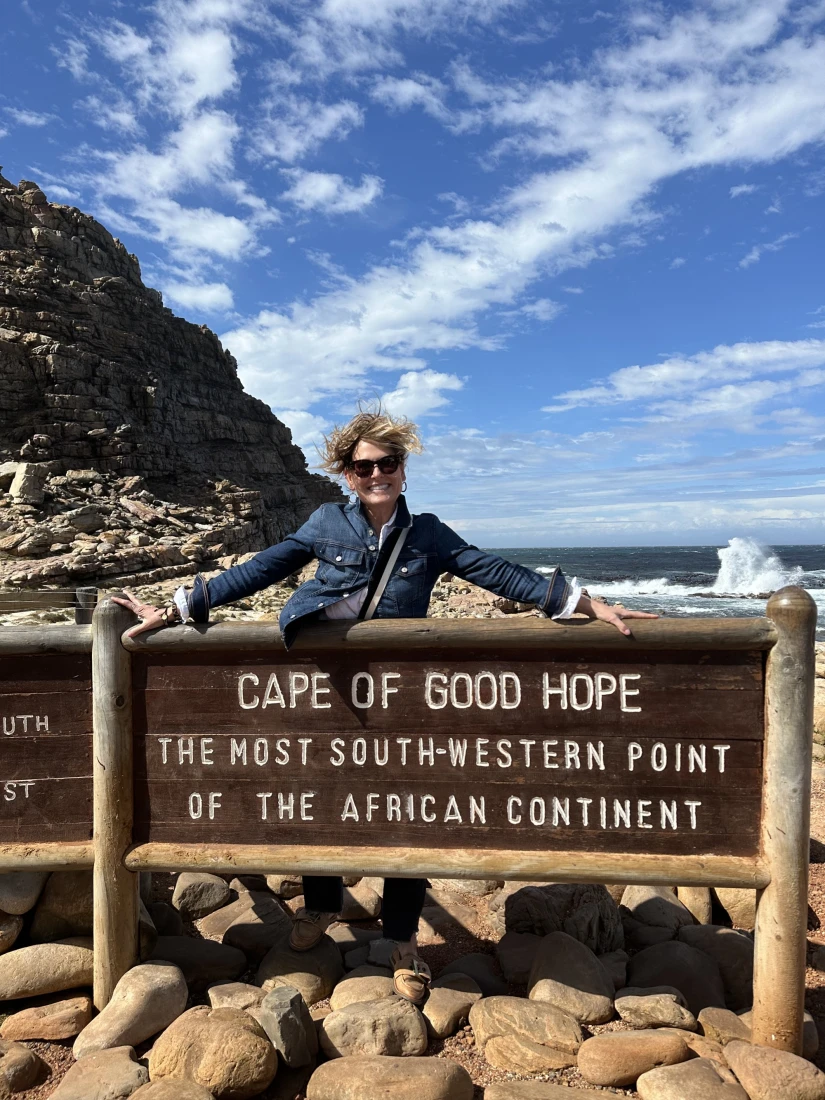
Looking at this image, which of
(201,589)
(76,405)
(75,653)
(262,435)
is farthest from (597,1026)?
(262,435)

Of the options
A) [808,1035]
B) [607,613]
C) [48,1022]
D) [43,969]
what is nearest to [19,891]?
[43,969]

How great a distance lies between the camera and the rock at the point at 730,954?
9.67ft

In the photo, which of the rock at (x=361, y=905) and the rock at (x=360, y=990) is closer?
the rock at (x=360, y=990)

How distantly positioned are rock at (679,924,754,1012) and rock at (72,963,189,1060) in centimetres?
236

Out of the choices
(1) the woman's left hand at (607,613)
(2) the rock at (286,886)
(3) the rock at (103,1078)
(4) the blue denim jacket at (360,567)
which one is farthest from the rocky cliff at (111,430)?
(1) the woman's left hand at (607,613)

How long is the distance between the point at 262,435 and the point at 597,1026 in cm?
8684

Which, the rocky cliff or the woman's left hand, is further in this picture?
the rocky cliff

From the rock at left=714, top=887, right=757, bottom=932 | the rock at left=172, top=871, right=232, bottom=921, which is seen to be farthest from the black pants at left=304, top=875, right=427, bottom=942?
the rock at left=714, top=887, right=757, bottom=932

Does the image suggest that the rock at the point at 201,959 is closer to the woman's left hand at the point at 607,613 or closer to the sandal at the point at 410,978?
the sandal at the point at 410,978

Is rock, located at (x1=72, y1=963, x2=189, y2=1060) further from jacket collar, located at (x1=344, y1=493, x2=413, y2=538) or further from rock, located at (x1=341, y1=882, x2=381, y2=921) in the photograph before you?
jacket collar, located at (x1=344, y1=493, x2=413, y2=538)

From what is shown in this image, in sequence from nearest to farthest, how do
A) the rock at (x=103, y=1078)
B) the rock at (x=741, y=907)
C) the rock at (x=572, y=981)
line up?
the rock at (x=103, y=1078), the rock at (x=572, y=981), the rock at (x=741, y=907)

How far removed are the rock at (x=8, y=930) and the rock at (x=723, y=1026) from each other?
2.93 metres

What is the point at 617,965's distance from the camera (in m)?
3.03

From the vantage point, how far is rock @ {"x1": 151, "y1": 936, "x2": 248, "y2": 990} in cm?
295
